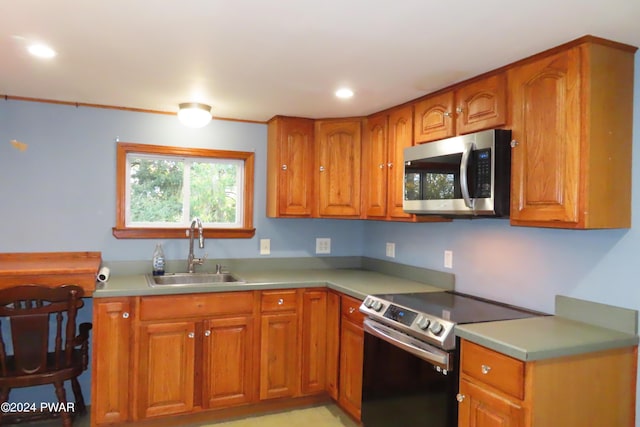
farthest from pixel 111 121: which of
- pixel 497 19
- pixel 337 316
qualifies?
pixel 497 19

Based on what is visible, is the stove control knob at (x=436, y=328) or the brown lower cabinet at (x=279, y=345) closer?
the stove control knob at (x=436, y=328)

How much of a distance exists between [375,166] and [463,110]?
895 millimetres

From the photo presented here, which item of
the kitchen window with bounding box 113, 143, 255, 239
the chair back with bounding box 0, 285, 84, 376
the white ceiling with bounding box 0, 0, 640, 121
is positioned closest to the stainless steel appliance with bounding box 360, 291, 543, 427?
the white ceiling with bounding box 0, 0, 640, 121

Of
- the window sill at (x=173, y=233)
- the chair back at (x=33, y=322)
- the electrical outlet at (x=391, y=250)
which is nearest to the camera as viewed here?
the chair back at (x=33, y=322)

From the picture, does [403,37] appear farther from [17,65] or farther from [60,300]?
[60,300]

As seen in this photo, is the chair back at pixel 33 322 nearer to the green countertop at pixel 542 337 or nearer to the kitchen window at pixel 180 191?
the kitchen window at pixel 180 191

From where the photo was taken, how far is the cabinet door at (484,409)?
173 cm

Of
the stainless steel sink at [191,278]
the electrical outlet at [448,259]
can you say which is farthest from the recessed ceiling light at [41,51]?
the electrical outlet at [448,259]

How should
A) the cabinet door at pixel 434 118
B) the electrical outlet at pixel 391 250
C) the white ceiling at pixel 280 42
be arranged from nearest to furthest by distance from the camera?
1. the white ceiling at pixel 280 42
2. the cabinet door at pixel 434 118
3. the electrical outlet at pixel 391 250

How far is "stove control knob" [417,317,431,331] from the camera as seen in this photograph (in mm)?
2143

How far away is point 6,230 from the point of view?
297cm

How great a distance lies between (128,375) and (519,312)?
87.7 inches

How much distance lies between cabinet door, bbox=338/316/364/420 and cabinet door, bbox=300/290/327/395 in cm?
20

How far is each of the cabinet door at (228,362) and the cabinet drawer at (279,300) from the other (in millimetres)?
133
